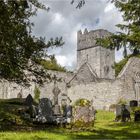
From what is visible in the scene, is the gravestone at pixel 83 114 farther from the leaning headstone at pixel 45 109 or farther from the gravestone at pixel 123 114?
the gravestone at pixel 123 114

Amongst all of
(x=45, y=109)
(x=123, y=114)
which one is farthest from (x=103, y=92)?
(x=45, y=109)

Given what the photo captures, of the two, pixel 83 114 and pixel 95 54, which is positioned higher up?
pixel 95 54

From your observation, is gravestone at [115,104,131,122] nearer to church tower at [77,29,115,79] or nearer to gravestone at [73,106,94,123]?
gravestone at [73,106,94,123]

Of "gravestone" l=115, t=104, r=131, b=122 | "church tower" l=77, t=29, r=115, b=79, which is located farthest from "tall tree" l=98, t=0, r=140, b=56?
"church tower" l=77, t=29, r=115, b=79

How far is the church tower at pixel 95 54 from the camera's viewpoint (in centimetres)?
10575

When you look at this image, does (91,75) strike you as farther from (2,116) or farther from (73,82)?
(2,116)

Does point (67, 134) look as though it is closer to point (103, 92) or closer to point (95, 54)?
point (103, 92)

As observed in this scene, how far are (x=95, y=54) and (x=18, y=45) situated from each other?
8732cm

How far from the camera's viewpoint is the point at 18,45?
2044 cm

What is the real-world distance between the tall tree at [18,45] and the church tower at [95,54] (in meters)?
81.6

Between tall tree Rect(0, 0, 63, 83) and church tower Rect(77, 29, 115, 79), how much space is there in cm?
8158

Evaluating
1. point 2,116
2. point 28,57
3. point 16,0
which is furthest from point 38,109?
point 16,0

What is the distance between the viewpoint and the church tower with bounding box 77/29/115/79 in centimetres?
10575

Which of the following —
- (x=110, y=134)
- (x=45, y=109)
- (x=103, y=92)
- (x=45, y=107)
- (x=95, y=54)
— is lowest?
(x=110, y=134)
